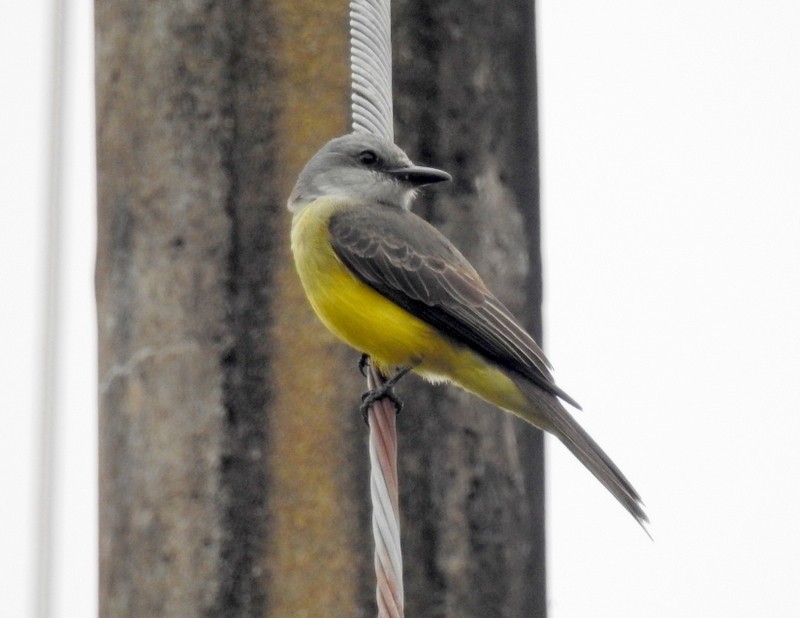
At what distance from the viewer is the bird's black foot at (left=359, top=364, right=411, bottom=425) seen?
3264 millimetres

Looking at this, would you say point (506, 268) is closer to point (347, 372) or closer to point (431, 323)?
point (431, 323)

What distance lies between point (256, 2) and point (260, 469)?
4.39 ft

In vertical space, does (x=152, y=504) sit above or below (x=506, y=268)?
below

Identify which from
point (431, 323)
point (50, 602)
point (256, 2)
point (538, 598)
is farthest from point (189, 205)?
point (50, 602)

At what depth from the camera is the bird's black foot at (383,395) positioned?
10.7 feet

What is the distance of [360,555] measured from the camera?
11.8 ft

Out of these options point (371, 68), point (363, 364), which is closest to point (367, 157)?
point (363, 364)

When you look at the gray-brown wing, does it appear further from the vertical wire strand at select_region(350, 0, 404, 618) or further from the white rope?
the white rope

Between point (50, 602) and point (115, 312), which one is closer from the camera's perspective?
point (115, 312)

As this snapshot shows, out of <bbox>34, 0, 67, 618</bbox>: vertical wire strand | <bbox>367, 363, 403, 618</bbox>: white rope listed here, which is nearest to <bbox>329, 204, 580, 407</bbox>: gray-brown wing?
<bbox>367, 363, 403, 618</bbox>: white rope

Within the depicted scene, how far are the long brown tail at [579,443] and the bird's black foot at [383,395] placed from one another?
0.40 meters

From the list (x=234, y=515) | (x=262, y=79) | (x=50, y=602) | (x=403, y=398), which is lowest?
(x=50, y=602)

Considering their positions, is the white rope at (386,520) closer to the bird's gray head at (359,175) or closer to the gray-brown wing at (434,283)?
the gray-brown wing at (434,283)

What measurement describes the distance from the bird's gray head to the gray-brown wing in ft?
0.41
